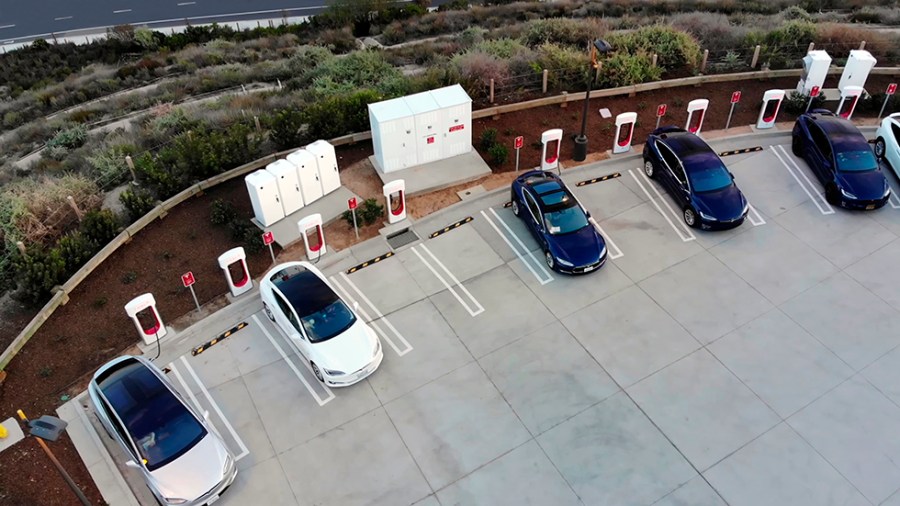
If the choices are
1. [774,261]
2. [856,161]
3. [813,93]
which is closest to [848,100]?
[813,93]

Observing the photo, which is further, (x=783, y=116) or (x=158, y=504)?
(x=783, y=116)

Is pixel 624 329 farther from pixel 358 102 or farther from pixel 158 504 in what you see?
pixel 358 102

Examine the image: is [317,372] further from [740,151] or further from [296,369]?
[740,151]

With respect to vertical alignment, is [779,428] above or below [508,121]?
Result: below

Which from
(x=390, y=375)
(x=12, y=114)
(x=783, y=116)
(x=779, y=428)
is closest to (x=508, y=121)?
(x=783, y=116)

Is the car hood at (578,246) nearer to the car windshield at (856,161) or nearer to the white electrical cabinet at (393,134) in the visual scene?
the white electrical cabinet at (393,134)

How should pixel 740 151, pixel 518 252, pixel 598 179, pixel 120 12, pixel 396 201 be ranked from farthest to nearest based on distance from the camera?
pixel 120 12 < pixel 740 151 < pixel 598 179 < pixel 396 201 < pixel 518 252
